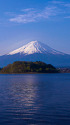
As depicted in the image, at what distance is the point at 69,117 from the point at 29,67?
77772 mm

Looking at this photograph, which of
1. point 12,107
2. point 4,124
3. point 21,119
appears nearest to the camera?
point 4,124

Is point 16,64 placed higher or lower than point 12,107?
higher

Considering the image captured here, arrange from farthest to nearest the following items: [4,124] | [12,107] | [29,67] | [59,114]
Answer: [29,67] < [12,107] < [59,114] < [4,124]

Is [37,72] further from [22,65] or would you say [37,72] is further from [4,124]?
[4,124]

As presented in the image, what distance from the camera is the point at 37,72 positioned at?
298 feet

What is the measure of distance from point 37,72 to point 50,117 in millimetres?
80308

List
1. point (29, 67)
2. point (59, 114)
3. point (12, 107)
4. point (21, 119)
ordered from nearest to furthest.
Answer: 1. point (21, 119)
2. point (59, 114)
3. point (12, 107)
4. point (29, 67)

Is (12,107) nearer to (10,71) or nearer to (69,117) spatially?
(69,117)

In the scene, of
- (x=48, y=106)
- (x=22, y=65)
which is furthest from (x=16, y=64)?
(x=48, y=106)

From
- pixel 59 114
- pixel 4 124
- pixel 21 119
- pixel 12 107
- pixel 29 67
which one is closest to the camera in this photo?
pixel 4 124

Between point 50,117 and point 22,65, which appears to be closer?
point 50,117

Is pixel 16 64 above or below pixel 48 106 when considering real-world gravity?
above

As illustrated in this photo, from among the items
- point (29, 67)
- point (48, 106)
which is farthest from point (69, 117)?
point (29, 67)

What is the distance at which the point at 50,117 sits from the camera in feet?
34.7
